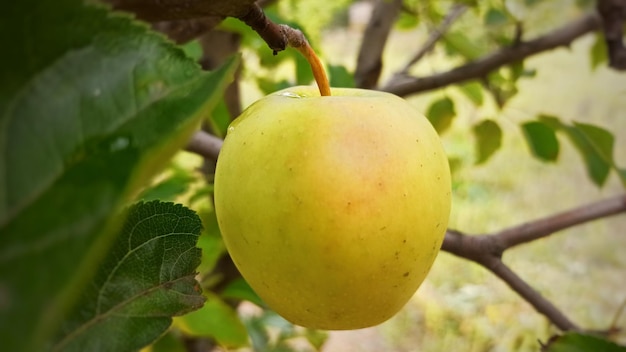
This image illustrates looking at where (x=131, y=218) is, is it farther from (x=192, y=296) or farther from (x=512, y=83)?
(x=512, y=83)

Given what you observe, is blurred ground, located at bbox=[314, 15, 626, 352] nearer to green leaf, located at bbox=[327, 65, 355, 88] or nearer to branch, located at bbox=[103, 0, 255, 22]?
green leaf, located at bbox=[327, 65, 355, 88]

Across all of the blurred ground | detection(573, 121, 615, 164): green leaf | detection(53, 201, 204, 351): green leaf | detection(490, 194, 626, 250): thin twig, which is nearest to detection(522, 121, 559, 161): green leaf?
detection(573, 121, 615, 164): green leaf

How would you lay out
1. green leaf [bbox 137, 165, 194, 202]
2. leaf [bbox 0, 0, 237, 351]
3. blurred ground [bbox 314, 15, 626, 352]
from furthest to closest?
blurred ground [bbox 314, 15, 626, 352]
green leaf [bbox 137, 165, 194, 202]
leaf [bbox 0, 0, 237, 351]

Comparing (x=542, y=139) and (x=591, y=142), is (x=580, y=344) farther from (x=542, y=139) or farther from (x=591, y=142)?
(x=542, y=139)

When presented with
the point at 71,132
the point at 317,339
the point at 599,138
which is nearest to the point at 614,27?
the point at 599,138

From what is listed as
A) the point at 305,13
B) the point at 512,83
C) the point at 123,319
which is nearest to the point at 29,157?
the point at 123,319
